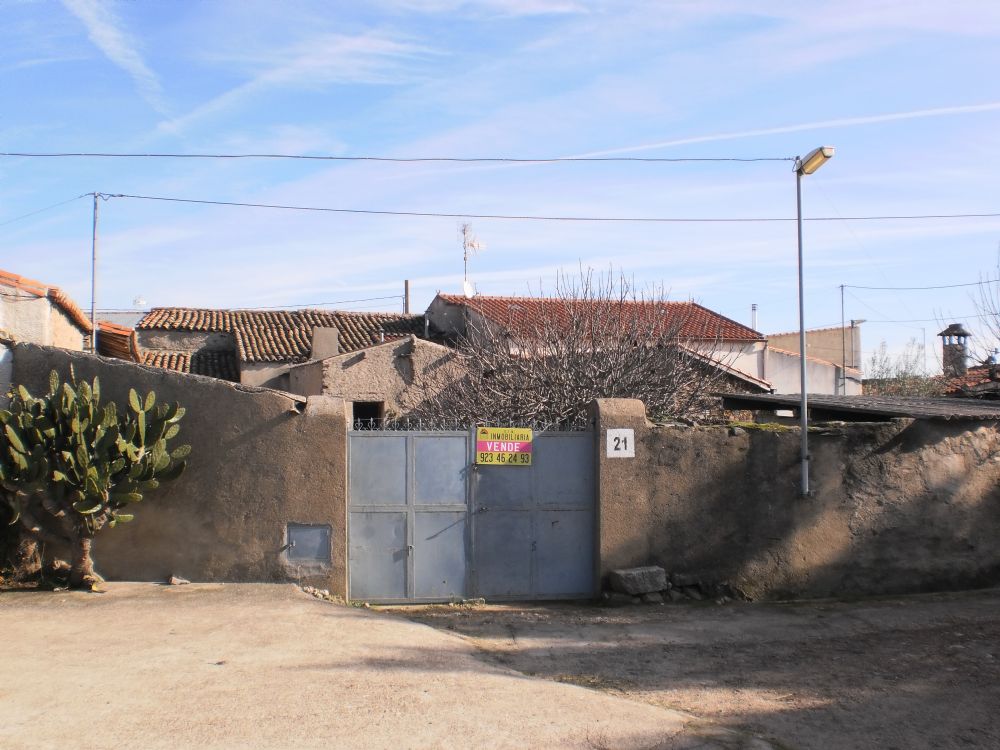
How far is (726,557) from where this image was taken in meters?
10.5

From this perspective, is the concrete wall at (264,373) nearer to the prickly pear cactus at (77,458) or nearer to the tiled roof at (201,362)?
the tiled roof at (201,362)

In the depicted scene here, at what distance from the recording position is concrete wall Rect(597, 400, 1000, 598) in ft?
34.1

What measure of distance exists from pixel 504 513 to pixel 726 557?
263cm

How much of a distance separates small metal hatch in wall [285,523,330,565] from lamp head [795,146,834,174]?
6.73 meters

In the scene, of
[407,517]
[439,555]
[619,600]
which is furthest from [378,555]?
[619,600]

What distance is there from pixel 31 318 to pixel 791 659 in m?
10.3

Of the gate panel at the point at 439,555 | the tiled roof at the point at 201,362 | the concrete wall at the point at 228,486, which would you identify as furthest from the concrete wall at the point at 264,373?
the gate panel at the point at 439,555

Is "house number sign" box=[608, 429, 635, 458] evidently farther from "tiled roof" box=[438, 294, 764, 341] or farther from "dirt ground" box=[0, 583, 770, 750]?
"tiled roof" box=[438, 294, 764, 341]

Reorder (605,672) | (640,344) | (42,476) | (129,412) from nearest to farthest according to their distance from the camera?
(605,672)
(42,476)
(129,412)
(640,344)

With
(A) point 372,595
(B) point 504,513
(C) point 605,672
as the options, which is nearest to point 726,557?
(B) point 504,513

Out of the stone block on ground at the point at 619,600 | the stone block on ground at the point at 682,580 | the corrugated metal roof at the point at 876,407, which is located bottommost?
the stone block on ground at the point at 619,600

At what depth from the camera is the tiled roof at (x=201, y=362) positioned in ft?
95.5

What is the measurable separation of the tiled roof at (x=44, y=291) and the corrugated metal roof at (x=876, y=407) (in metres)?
10.0

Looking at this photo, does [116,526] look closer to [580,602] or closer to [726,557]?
[580,602]
